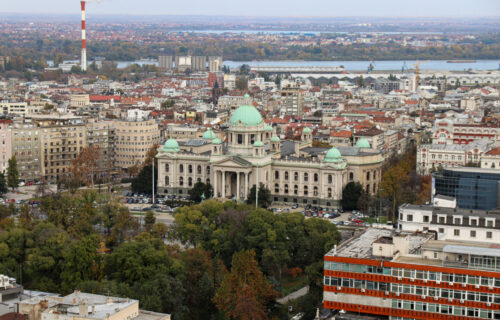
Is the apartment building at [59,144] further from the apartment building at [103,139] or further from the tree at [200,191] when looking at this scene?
the tree at [200,191]

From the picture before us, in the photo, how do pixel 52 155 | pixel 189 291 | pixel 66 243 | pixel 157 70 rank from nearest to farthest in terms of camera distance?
pixel 189 291 < pixel 66 243 < pixel 52 155 < pixel 157 70

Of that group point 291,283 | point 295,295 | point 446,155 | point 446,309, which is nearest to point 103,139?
point 446,155

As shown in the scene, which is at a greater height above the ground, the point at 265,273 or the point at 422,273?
the point at 422,273

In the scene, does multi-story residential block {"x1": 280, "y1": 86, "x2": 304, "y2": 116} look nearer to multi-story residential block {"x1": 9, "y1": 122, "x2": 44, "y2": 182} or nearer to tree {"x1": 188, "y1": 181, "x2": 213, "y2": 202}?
multi-story residential block {"x1": 9, "y1": 122, "x2": 44, "y2": 182}

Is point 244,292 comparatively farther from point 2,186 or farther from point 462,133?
point 462,133

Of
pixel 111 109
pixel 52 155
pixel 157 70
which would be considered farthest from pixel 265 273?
pixel 157 70

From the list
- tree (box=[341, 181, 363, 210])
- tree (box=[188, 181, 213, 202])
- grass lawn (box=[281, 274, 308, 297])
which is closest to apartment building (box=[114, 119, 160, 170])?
tree (box=[188, 181, 213, 202])

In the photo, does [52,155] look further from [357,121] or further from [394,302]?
[394,302]
